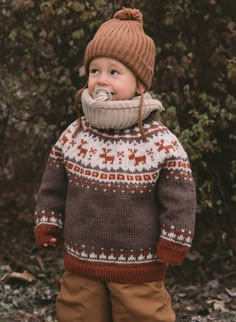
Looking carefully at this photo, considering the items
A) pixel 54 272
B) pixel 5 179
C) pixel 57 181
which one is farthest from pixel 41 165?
pixel 57 181

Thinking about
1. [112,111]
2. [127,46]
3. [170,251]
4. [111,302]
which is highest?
[127,46]

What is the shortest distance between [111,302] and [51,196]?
0.62 m

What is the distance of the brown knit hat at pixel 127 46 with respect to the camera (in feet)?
11.1

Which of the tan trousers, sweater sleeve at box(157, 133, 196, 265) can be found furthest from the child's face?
the tan trousers

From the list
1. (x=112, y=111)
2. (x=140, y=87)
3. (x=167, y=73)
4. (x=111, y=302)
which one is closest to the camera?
(x=112, y=111)

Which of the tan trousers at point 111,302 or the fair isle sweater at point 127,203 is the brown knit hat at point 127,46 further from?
the tan trousers at point 111,302

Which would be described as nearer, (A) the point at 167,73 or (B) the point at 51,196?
(B) the point at 51,196

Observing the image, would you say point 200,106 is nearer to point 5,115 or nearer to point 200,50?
point 200,50

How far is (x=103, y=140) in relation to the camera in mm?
3479

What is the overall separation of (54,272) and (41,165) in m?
0.87

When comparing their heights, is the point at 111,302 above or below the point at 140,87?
below

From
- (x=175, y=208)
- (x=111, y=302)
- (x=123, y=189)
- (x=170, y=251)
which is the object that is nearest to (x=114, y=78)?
(x=123, y=189)

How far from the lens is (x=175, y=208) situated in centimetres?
339

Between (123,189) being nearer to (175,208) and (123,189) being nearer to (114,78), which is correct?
(175,208)
